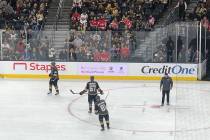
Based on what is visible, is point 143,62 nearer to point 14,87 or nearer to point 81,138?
point 14,87

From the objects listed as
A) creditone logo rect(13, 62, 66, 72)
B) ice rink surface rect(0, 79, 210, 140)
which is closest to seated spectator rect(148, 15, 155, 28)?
ice rink surface rect(0, 79, 210, 140)

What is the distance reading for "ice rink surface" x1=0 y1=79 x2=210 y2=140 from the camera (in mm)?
16953

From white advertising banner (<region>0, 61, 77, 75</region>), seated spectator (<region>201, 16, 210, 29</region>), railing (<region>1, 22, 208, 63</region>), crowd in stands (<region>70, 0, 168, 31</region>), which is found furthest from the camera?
crowd in stands (<region>70, 0, 168, 31</region>)

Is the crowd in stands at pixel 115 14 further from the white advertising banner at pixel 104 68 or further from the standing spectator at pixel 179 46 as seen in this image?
the white advertising banner at pixel 104 68

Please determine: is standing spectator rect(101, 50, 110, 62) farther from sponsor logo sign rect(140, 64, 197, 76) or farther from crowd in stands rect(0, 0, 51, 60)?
crowd in stands rect(0, 0, 51, 60)

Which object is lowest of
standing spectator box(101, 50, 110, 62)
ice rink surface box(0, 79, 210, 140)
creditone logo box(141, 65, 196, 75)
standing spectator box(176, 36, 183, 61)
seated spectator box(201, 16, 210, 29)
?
ice rink surface box(0, 79, 210, 140)

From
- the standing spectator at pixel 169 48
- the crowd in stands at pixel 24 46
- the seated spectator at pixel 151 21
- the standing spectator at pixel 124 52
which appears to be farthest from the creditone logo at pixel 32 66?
the standing spectator at pixel 169 48

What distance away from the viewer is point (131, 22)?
91.7 ft

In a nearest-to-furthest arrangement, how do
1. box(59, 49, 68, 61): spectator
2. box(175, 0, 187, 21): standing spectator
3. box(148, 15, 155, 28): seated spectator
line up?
box(59, 49, 68, 61): spectator, box(148, 15, 155, 28): seated spectator, box(175, 0, 187, 21): standing spectator

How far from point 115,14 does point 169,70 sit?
4.07 m

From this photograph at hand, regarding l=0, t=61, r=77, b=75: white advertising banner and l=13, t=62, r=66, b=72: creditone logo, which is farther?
l=13, t=62, r=66, b=72: creditone logo

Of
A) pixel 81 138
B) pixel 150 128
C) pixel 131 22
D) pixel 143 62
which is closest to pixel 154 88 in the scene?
pixel 143 62

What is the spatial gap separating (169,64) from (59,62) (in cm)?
499

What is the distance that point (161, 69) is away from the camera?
26562 millimetres
